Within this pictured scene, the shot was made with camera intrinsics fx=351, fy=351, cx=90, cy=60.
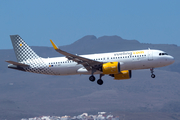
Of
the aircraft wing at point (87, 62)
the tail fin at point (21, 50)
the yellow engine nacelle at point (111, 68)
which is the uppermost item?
the tail fin at point (21, 50)

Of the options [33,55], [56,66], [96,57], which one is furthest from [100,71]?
[33,55]

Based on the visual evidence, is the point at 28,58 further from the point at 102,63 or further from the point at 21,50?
the point at 102,63

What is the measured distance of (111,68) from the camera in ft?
195

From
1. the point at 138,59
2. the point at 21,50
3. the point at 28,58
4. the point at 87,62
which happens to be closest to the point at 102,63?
the point at 87,62

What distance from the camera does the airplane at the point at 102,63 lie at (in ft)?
197

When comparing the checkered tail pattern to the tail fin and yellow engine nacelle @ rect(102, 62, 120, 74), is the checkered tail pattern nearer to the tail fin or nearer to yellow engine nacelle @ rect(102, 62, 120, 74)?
the tail fin

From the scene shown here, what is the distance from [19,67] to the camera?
216 feet

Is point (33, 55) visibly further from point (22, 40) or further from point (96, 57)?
point (96, 57)

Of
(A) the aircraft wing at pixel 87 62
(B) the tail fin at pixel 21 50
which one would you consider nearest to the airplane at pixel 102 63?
(A) the aircraft wing at pixel 87 62

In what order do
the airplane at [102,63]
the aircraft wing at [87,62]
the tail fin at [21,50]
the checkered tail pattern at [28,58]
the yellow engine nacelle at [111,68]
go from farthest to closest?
the tail fin at [21,50] → the checkered tail pattern at [28,58] → the airplane at [102,63] → the aircraft wing at [87,62] → the yellow engine nacelle at [111,68]

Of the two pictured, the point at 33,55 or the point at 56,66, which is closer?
the point at 56,66

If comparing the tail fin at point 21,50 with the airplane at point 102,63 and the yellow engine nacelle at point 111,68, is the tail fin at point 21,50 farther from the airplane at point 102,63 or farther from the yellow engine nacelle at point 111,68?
the yellow engine nacelle at point 111,68

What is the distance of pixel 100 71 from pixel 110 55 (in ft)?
10.9

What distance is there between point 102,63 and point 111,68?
2403 millimetres
